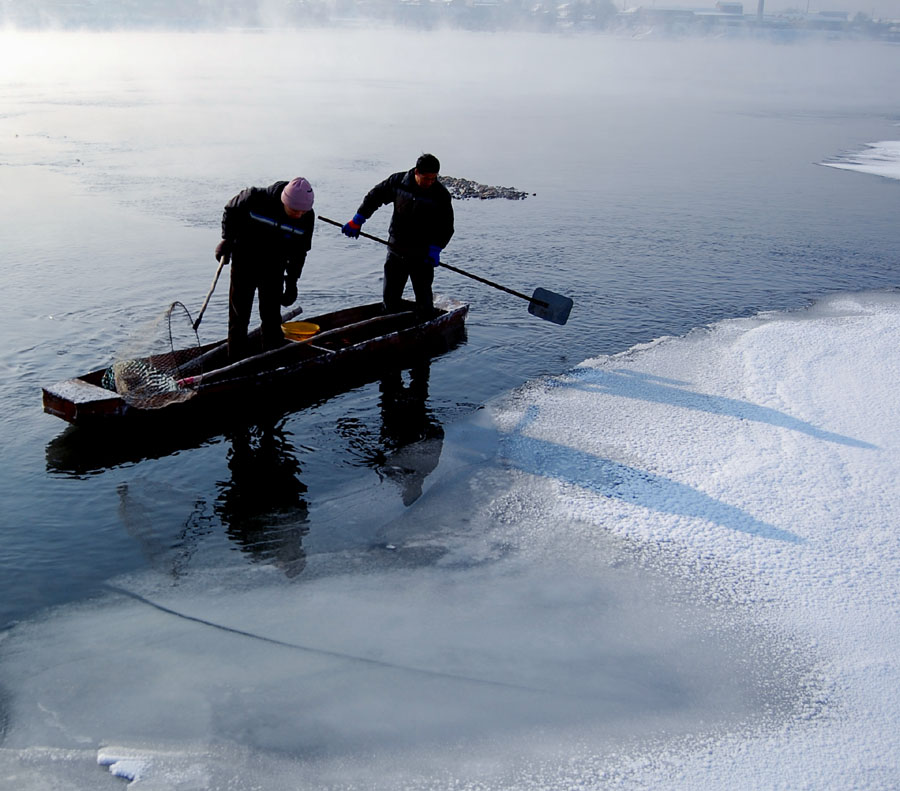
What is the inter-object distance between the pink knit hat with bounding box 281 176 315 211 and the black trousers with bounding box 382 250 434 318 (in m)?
1.76

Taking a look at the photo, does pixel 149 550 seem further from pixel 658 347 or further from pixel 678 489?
pixel 658 347

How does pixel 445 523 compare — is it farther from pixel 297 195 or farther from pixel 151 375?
pixel 297 195

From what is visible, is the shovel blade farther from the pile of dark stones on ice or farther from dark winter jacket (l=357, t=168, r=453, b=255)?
the pile of dark stones on ice

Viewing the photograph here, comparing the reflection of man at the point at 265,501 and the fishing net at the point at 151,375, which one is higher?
the fishing net at the point at 151,375

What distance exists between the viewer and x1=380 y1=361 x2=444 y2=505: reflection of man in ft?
20.6

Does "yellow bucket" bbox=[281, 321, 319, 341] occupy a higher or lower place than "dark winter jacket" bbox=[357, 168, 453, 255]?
lower

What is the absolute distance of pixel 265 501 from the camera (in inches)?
232

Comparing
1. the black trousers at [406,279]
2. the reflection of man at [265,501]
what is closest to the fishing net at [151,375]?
the reflection of man at [265,501]

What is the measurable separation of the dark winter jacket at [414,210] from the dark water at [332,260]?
3.93 ft

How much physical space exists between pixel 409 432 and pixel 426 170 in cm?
234

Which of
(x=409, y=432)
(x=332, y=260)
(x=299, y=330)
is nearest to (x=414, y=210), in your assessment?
(x=299, y=330)

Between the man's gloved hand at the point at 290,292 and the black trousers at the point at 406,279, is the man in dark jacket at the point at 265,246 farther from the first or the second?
the black trousers at the point at 406,279

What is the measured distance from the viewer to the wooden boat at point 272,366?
6.12m

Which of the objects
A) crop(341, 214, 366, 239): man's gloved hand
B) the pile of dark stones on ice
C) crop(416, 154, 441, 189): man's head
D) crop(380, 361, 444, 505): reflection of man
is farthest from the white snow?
crop(380, 361, 444, 505): reflection of man
